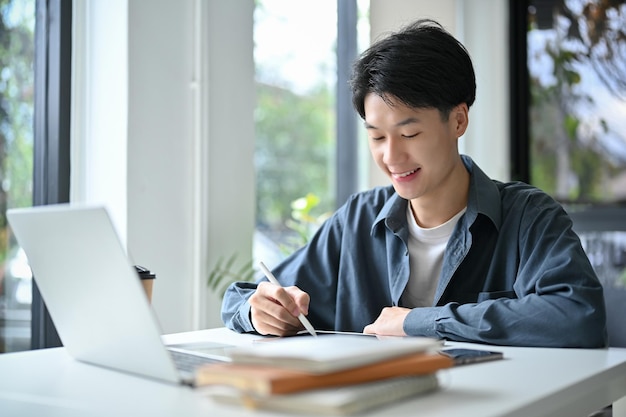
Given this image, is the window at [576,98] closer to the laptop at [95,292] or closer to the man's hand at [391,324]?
the man's hand at [391,324]

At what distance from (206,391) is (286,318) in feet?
1.86

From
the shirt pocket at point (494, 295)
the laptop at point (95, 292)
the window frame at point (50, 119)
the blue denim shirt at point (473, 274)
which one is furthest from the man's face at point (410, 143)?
the window frame at point (50, 119)

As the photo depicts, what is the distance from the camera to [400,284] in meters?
1.81

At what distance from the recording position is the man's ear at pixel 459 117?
1826mm

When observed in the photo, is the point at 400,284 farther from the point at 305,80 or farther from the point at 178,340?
the point at 305,80

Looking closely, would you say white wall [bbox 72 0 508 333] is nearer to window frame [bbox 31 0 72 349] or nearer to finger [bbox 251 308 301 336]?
window frame [bbox 31 0 72 349]

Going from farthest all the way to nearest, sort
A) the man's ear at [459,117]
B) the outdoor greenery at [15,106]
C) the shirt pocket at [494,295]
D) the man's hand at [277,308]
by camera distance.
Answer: the outdoor greenery at [15,106] < the man's ear at [459,117] < the shirt pocket at [494,295] < the man's hand at [277,308]

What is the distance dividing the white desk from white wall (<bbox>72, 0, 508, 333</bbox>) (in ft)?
3.55

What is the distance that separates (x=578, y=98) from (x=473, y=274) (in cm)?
262

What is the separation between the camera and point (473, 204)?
1791 mm

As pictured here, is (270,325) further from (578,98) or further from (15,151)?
(578,98)

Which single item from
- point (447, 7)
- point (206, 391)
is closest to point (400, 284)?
point (206, 391)

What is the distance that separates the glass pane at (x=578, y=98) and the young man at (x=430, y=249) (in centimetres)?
235

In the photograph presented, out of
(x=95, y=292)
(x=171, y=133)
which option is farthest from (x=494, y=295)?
(x=171, y=133)
